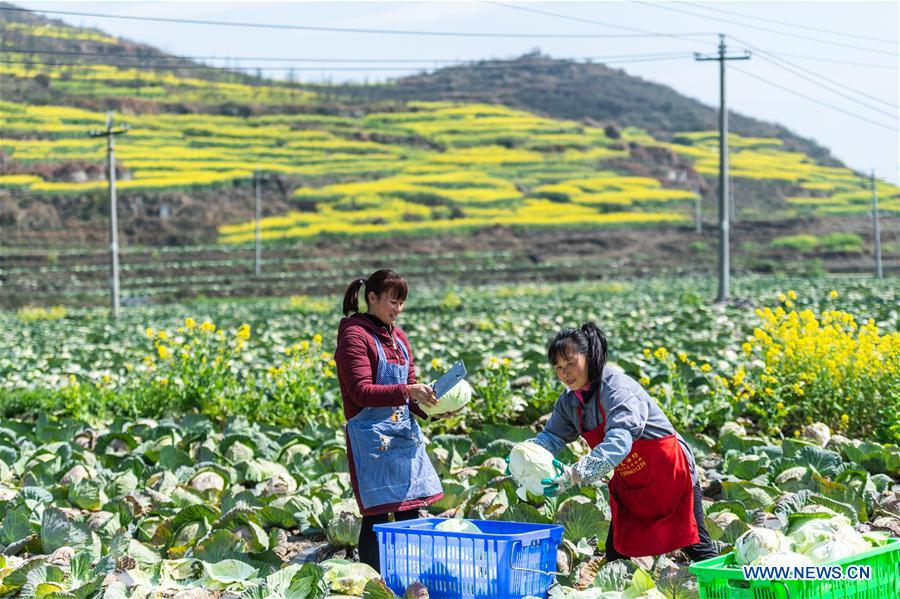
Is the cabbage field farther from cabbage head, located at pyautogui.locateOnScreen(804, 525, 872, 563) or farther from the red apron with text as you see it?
the red apron with text

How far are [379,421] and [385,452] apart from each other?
13 cm

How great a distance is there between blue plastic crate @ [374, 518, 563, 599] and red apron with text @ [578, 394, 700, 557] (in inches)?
16.3

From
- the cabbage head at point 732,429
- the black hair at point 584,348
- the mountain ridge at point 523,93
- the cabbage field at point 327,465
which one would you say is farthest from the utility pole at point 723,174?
the mountain ridge at point 523,93

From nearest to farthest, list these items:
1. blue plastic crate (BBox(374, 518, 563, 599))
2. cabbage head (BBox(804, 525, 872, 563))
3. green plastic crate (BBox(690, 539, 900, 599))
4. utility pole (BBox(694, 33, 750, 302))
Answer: green plastic crate (BBox(690, 539, 900, 599)), cabbage head (BBox(804, 525, 872, 563)), blue plastic crate (BBox(374, 518, 563, 599)), utility pole (BBox(694, 33, 750, 302))

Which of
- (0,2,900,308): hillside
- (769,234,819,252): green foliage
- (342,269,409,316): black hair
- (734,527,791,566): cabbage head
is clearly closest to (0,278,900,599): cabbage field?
(734,527,791,566): cabbage head

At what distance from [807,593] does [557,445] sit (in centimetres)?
139

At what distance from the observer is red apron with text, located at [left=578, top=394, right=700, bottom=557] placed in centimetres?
414

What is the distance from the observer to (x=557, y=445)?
4.23m

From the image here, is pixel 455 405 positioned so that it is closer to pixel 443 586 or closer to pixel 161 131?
pixel 443 586

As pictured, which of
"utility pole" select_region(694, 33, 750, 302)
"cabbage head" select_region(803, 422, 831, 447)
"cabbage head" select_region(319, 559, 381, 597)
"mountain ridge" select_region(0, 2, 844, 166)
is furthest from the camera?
"mountain ridge" select_region(0, 2, 844, 166)

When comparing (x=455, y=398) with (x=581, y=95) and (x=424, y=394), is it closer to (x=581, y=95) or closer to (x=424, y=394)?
(x=424, y=394)

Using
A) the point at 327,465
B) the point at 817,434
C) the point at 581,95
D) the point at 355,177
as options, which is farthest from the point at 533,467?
the point at 581,95

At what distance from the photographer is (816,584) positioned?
2988 millimetres

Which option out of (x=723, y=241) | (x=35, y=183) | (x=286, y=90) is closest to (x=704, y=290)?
(x=723, y=241)
